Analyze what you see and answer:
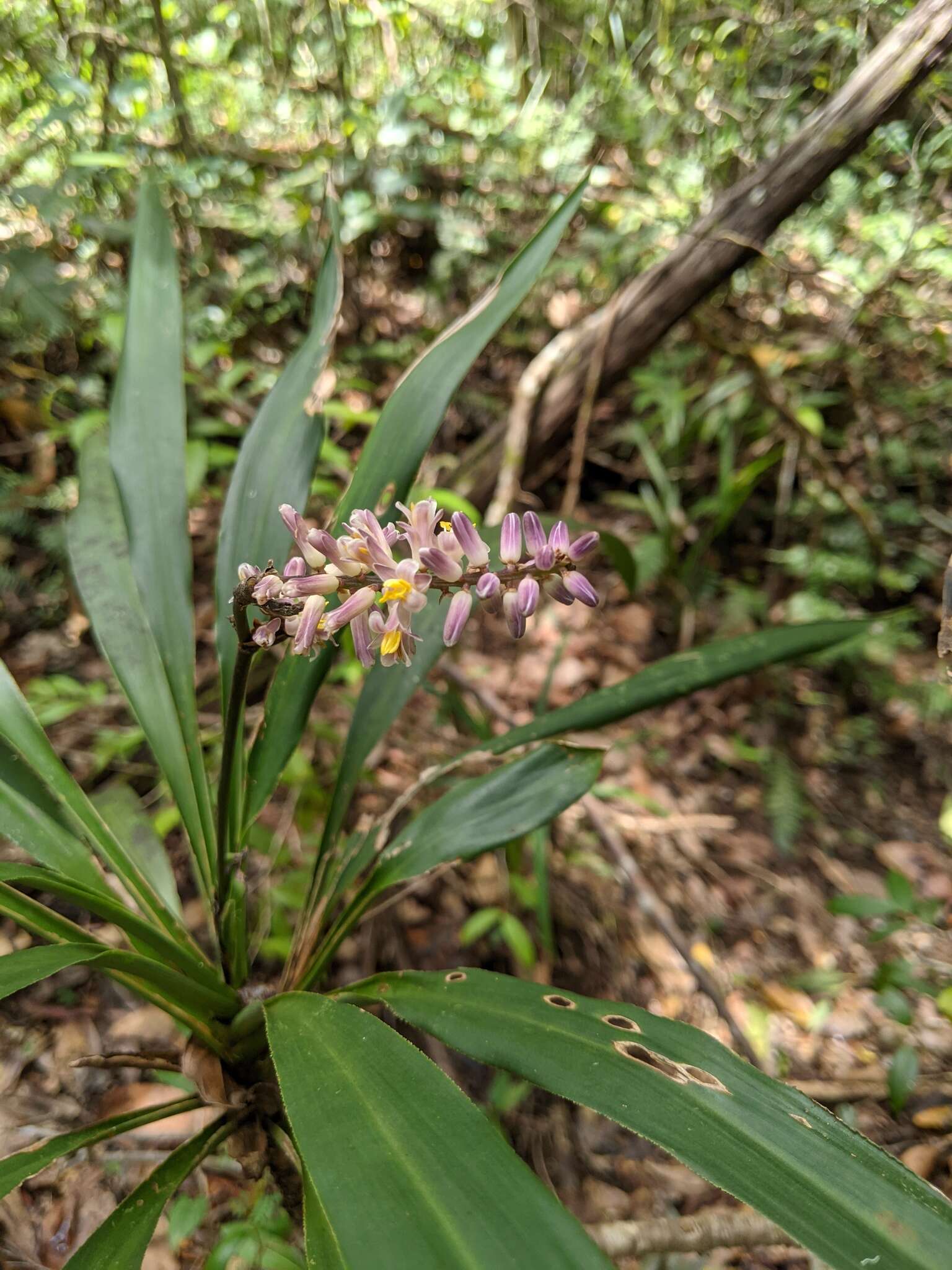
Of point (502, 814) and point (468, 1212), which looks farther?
point (502, 814)

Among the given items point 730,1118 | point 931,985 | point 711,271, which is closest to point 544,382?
point 711,271

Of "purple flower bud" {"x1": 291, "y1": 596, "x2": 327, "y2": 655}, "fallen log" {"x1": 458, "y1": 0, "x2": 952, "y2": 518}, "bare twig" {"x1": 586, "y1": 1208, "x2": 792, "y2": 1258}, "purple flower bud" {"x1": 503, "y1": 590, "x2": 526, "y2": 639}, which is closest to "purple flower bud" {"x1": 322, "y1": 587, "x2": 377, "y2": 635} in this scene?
"purple flower bud" {"x1": 291, "y1": 596, "x2": 327, "y2": 655}

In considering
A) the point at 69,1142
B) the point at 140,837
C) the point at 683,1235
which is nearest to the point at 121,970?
the point at 69,1142

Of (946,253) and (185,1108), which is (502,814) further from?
(946,253)

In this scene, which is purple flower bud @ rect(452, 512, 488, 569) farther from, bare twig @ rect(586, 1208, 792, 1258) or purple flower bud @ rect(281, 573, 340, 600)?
bare twig @ rect(586, 1208, 792, 1258)

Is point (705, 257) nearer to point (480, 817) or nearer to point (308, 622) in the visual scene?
point (480, 817)

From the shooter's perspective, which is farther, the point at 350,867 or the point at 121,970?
the point at 350,867
